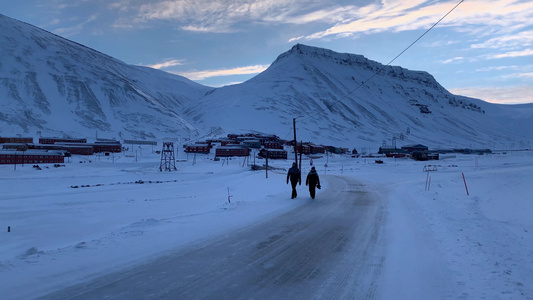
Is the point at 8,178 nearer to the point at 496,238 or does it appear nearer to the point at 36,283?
the point at 36,283

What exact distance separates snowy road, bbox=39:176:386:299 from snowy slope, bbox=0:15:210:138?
4873 inches

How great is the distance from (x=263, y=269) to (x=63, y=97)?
158m

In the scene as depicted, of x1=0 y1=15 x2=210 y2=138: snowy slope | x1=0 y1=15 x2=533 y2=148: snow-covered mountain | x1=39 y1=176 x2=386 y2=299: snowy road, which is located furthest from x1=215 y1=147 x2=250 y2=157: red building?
x1=39 y1=176 x2=386 y2=299: snowy road

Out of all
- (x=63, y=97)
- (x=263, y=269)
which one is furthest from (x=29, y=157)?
(x=63, y=97)

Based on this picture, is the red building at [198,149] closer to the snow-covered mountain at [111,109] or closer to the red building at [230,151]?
the red building at [230,151]

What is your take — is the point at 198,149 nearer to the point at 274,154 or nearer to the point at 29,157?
the point at 274,154

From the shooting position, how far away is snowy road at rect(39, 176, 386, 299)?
4.89m

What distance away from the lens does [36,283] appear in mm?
4945

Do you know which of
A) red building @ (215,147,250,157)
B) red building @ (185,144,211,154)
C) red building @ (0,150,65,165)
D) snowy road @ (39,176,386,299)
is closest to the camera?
snowy road @ (39,176,386,299)

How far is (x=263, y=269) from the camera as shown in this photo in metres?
5.91

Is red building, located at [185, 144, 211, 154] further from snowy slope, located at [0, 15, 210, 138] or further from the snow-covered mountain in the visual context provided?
snowy slope, located at [0, 15, 210, 138]

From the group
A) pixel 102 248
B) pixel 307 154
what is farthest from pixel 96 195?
pixel 307 154

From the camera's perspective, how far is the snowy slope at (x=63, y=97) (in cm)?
12381

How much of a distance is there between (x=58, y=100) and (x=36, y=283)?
155 metres
